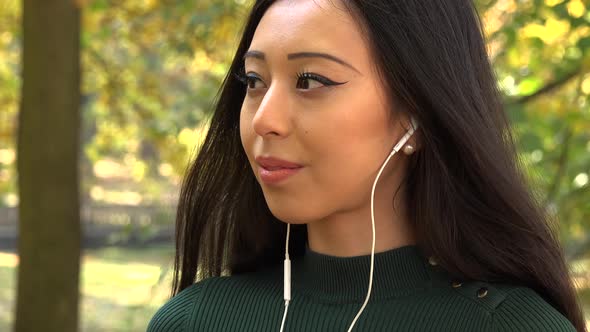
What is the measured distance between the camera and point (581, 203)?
177 inches

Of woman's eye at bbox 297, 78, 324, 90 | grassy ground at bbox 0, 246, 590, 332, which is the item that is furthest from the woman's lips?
grassy ground at bbox 0, 246, 590, 332

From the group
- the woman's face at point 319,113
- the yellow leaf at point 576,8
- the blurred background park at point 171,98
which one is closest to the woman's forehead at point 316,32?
the woman's face at point 319,113

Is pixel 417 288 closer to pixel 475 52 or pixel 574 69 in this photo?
pixel 475 52

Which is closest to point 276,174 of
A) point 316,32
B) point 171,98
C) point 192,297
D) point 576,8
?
point 316,32

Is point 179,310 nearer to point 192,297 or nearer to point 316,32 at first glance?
point 192,297

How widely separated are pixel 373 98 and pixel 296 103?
0.16 meters

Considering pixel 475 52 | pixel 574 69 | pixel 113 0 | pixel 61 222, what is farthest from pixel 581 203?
pixel 113 0


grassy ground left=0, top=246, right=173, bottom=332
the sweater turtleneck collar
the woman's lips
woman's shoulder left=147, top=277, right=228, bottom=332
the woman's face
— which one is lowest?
grassy ground left=0, top=246, right=173, bottom=332

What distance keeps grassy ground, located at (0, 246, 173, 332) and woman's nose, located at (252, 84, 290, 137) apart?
8401 millimetres

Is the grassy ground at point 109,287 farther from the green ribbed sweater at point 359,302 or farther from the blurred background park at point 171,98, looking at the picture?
the green ribbed sweater at point 359,302

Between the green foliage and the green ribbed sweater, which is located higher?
the green foliage

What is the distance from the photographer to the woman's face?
217 cm

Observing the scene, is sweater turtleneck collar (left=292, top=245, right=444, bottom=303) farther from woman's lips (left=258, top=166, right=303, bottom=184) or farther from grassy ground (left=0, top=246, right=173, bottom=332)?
grassy ground (left=0, top=246, right=173, bottom=332)

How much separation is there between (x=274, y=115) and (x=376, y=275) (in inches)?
17.0
